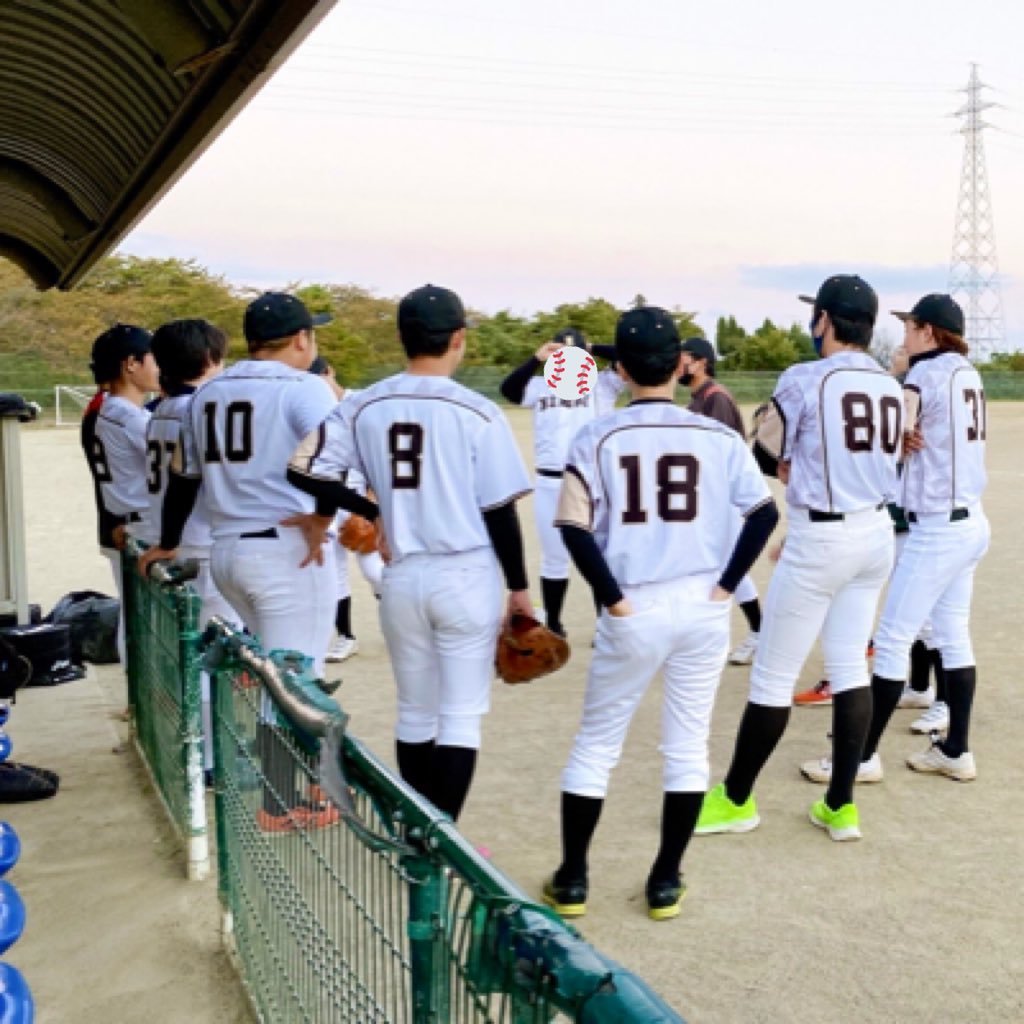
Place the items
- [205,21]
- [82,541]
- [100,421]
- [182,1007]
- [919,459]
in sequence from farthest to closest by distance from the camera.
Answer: [82,541], [100,421], [919,459], [205,21], [182,1007]

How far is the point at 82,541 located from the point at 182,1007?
10197 millimetres

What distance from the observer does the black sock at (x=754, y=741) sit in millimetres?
4266

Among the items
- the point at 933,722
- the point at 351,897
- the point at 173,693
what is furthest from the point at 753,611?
the point at 351,897

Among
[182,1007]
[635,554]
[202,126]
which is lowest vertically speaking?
[182,1007]

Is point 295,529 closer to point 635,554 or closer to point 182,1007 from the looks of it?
point 635,554

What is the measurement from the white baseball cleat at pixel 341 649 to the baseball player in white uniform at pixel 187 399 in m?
2.23

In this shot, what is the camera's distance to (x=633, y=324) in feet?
11.9

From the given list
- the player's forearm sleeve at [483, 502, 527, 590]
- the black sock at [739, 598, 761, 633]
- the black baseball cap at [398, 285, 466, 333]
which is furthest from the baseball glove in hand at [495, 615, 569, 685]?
the black sock at [739, 598, 761, 633]

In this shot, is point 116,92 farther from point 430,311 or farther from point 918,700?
point 918,700

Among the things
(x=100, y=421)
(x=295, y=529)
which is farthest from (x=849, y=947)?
(x=100, y=421)

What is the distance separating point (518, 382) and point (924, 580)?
3.33 m

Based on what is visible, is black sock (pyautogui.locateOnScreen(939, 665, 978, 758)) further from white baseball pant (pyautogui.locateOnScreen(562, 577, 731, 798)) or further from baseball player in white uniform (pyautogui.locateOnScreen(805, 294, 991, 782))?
white baseball pant (pyautogui.locateOnScreen(562, 577, 731, 798))

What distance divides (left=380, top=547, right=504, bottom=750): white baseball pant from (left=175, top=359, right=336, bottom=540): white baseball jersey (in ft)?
2.37

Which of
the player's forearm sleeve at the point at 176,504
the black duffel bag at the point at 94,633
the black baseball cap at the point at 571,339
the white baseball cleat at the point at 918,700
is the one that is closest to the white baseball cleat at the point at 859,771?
the white baseball cleat at the point at 918,700
